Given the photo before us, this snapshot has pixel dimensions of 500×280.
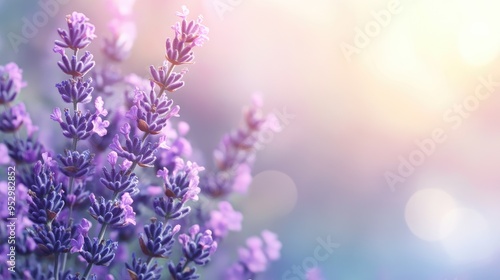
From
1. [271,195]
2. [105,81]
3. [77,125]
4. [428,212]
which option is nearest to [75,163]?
[77,125]

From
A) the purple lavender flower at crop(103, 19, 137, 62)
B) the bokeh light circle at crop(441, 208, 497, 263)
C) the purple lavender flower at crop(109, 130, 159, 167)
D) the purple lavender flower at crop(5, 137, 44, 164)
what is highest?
the bokeh light circle at crop(441, 208, 497, 263)

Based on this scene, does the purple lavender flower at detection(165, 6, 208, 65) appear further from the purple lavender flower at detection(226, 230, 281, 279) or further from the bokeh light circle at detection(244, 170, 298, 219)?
the bokeh light circle at detection(244, 170, 298, 219)

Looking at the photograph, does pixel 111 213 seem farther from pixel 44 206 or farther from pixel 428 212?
pixel 428 212

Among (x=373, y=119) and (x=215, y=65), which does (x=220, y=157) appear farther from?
(x=373, y=119)

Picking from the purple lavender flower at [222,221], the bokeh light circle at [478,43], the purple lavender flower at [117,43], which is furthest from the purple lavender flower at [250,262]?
the bokeh light circle at [478,43]

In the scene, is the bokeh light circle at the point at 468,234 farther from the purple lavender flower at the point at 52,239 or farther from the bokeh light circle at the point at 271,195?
the purple lavender flower at the point at 52,239

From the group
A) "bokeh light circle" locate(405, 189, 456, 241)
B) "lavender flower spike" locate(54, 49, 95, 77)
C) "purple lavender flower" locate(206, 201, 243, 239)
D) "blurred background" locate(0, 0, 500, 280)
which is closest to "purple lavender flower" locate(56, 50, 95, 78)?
"lavender flower spike" locate(54, 49, 95, 77)
